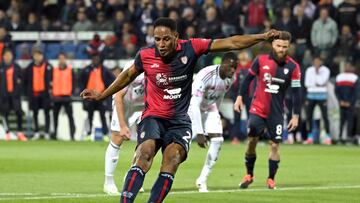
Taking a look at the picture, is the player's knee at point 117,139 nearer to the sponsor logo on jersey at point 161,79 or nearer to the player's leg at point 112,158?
the player's leg at point 112,158

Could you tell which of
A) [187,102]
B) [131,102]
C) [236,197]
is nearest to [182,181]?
[131,102]

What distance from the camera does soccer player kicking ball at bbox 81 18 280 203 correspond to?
37.5 ft

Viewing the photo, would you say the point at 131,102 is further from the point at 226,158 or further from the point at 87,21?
the point at 87,21

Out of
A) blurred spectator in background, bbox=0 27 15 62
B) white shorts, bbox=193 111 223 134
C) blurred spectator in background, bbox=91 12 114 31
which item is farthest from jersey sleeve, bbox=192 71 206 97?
blurred spectator in background, bbox=91 12 114 31

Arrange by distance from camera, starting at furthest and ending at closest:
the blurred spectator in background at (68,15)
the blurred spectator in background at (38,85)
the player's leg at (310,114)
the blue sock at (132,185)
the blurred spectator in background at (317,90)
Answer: the blurred spectator in background at (68,15), the blurred spectator in background at (38,85), the player's leg at (310,114), the blurred spectator in background at (317,90), the blue sock at (132,185)

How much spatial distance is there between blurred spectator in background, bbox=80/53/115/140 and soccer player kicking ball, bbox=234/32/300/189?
13505mm

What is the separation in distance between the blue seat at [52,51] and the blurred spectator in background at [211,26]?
5189mm

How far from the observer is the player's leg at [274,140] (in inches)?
651

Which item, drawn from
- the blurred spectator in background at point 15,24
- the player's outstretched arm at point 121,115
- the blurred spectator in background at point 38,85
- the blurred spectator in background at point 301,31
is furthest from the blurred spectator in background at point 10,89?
the player's outstretched arm at point 121,115

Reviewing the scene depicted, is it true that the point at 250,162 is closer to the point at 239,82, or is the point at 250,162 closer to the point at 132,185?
the point at 132,185

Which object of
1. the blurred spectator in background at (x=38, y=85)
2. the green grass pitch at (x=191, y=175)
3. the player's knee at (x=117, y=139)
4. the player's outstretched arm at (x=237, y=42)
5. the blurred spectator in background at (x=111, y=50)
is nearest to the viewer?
the player's outstretched arm at (x=237, y=42)

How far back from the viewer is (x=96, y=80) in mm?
30562

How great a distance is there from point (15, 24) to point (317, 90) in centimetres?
1079

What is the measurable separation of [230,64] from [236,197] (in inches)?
95.2
